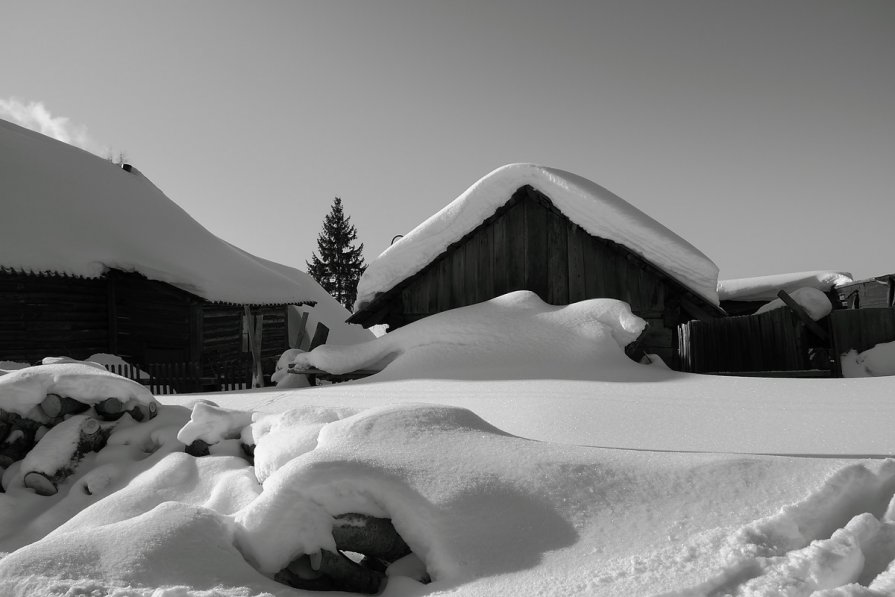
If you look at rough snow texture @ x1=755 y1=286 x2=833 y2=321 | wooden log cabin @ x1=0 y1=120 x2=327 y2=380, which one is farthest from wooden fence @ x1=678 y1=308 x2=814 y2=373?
wooden log cabin @ x1=0 y1=120 x2=327 y2=380

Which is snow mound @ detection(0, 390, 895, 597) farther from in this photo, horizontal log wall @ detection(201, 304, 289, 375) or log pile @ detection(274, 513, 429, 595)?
horizontal log wall @ detection(201, 304, 289, 375)

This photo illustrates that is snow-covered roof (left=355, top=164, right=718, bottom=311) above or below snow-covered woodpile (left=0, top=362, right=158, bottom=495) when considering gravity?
above

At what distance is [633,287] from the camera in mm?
7426

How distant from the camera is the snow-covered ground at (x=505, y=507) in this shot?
1873mm

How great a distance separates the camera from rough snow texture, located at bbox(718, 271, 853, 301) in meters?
19.0

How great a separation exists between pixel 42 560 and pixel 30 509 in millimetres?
2336

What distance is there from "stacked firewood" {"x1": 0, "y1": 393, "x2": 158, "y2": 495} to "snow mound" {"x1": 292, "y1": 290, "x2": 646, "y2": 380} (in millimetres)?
2599

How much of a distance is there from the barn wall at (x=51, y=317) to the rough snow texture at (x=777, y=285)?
20195 millimetres

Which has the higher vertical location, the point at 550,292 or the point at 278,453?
the point at 550,292

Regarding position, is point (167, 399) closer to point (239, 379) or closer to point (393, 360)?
point (393, 360)

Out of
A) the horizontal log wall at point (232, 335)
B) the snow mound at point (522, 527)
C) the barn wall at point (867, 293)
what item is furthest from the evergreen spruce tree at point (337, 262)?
the snow mound at point (522, 527)

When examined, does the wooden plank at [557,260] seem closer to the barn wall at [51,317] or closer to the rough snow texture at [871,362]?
the rough snow texture at [871,362]

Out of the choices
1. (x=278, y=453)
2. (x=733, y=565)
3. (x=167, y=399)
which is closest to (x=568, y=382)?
(x=278, y=453)

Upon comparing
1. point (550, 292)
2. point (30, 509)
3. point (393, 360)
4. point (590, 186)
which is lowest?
point (30, 509)
